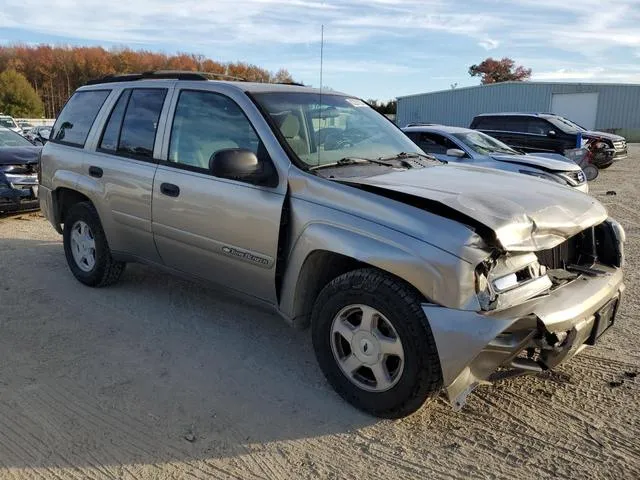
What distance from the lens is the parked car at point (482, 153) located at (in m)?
9.46

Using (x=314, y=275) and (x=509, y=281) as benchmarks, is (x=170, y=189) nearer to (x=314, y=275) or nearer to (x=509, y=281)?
(x=314, y=275)

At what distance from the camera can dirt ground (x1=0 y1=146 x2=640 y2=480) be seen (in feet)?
9.03

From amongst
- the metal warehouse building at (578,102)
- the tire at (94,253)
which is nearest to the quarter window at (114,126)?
the tire at (94,253)

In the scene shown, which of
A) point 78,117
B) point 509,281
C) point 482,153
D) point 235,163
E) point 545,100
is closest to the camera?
point 509,281

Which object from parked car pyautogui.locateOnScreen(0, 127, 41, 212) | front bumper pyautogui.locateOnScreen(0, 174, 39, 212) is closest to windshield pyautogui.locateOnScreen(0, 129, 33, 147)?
parked car pyautogui.locateOnScreen(0, 127, 41, 212)

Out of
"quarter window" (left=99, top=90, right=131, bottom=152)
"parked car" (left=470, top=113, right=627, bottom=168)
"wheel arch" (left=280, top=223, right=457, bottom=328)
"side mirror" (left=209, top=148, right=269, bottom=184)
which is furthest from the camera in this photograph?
"parked car" (left=470, top=113, right=627, bottom=168)

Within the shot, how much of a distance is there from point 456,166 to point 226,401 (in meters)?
2.45

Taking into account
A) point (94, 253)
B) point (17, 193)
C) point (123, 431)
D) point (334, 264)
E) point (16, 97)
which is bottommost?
point (123, 431)

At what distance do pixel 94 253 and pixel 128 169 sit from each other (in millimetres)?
1124

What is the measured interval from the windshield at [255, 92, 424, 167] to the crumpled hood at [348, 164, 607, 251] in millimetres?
424

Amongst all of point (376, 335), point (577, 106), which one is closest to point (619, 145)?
point (376, 335)

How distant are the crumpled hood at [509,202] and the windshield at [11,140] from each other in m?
8.25

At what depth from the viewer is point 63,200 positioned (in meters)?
5.43

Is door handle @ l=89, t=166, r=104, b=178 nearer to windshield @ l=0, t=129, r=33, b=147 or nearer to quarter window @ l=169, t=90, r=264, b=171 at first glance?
quarter window @ l=169, t=90, r=264, b=171
